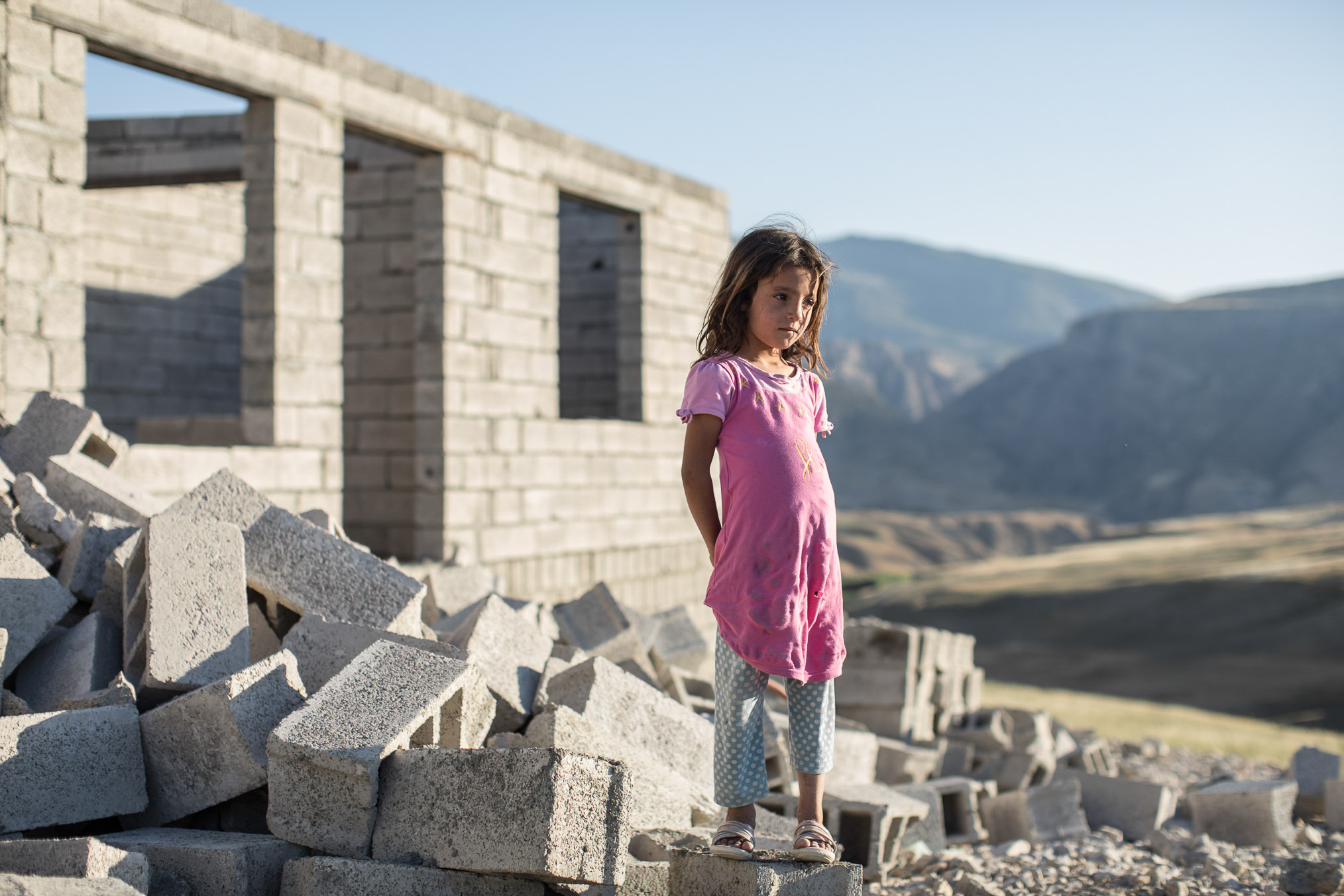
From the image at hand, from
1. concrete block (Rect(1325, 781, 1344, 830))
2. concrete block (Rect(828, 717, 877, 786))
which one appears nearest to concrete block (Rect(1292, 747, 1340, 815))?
concrete block (Rect(1325, 781, 1344, 830))

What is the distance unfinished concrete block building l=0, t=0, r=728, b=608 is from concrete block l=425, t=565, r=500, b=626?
5.70 feet

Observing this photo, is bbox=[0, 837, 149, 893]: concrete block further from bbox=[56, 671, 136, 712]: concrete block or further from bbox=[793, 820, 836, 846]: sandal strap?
bbox=[793, 820, 836, 846]: sandal strap

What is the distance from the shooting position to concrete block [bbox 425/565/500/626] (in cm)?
529

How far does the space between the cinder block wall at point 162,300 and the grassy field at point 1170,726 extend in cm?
864

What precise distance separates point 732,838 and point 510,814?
58 cm

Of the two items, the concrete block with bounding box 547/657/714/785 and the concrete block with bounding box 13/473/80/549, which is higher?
the concrete block with bounding box 13/473/80/549

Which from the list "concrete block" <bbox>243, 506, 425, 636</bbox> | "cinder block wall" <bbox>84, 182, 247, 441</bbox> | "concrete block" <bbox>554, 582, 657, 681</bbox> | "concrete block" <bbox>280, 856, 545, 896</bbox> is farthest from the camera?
"cinder block wall" <bbox>84, 182, 247, 441</bbox>

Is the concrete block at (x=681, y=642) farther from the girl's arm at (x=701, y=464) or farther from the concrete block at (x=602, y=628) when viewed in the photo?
the girl's arm at (x=701, y=464)

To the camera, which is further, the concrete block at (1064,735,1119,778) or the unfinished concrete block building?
the concrete block at (1064,735,1119,778)

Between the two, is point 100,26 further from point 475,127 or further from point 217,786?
point 217,786

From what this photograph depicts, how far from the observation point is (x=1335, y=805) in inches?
238

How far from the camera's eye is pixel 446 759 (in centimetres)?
299

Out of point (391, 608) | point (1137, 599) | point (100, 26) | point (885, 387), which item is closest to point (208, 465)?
point (100, 26)

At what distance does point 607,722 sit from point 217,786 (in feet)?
4.15
